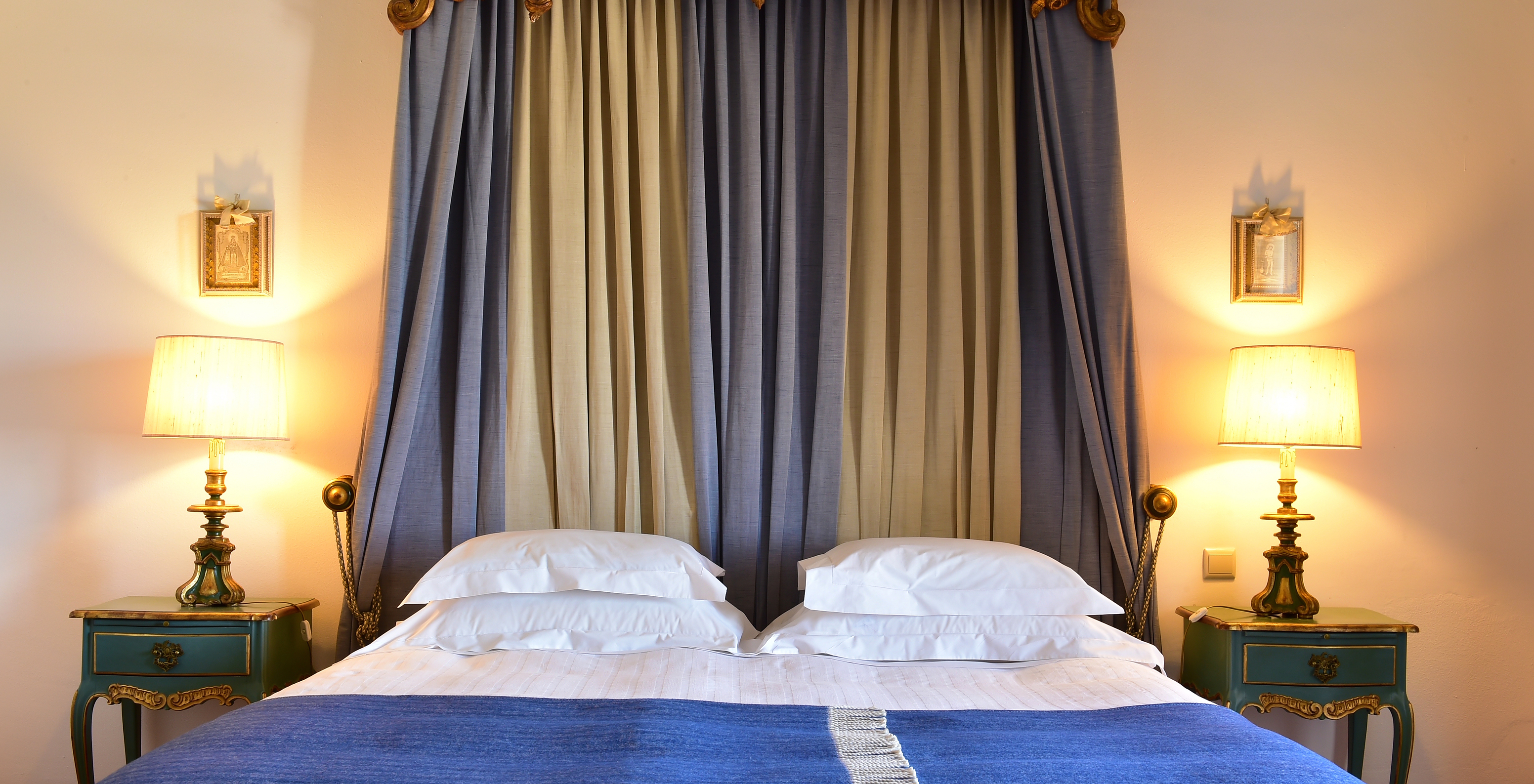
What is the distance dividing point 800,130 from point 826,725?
1.77m

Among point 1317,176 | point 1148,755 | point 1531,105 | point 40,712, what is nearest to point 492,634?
point 1148,755

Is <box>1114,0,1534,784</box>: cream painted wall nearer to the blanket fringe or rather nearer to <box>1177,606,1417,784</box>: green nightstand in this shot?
<box>1177,606,1417,784</box>: green nightstand

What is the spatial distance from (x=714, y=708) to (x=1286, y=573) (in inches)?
69.3

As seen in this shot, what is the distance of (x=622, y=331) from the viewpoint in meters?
2.63

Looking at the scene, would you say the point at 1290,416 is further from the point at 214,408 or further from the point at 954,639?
the point at 214,408

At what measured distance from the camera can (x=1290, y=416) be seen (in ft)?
8.13

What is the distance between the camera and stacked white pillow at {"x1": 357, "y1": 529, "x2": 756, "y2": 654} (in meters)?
2.11

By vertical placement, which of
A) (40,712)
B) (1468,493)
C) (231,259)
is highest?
(231,259)

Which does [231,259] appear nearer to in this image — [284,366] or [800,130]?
[284,366]

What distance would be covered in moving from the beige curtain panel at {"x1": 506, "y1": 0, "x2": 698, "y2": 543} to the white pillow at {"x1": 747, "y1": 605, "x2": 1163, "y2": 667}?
0.60 m

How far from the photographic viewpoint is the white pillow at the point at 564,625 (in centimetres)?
210

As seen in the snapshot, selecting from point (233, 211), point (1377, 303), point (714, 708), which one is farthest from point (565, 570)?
point (1377, 303)

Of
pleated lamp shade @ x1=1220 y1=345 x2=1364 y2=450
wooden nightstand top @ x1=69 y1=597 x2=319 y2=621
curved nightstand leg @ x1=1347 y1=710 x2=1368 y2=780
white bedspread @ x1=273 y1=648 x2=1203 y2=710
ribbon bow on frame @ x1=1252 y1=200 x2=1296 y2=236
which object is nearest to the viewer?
white bedspread @ x1=273 y1=648 x2=1203 y2=710

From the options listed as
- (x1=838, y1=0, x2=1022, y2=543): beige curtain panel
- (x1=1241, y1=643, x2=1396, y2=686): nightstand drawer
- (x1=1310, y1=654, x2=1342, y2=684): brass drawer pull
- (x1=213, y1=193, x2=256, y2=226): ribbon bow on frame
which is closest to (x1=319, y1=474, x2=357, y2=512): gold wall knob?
(x1=213, y1=193, x2=256, y2=226): ribbon bow on frame
